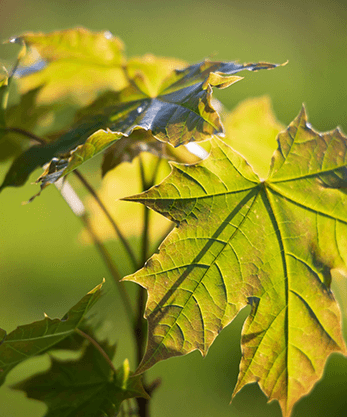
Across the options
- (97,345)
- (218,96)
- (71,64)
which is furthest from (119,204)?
(218,96)

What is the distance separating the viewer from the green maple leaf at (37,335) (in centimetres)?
50

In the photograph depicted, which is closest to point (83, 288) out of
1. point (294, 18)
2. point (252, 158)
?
point (252, 158)

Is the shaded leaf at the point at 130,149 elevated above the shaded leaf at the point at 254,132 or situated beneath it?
elevated above

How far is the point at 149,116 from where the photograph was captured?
559 mm

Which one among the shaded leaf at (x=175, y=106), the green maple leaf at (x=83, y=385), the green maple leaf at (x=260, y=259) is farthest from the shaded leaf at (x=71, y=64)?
the green maple leaf at (x=83, y=385)

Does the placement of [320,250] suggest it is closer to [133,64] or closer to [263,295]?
[263,295]

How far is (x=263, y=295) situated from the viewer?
54 cm

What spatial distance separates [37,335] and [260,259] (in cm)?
33

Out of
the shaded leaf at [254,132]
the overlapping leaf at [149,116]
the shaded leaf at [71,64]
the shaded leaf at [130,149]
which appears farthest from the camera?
the shaded leaf at [254,132]

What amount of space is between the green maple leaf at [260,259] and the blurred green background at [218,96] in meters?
0.16

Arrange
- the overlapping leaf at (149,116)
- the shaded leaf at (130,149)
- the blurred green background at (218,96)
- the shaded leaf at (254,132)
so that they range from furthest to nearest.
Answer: the blurred green background at (218,96) < the shaded leaf at (254,132) < the shaded leaf at (130,149) < the overlapping leaf at (149,116)

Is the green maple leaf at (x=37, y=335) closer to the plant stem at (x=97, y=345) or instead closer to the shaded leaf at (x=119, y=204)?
the plant stem at (x=97, y=345)

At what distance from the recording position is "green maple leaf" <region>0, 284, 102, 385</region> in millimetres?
498

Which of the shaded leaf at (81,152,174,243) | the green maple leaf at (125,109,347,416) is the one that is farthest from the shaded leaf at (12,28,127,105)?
the green maple leaf at (125,109,347,416)
